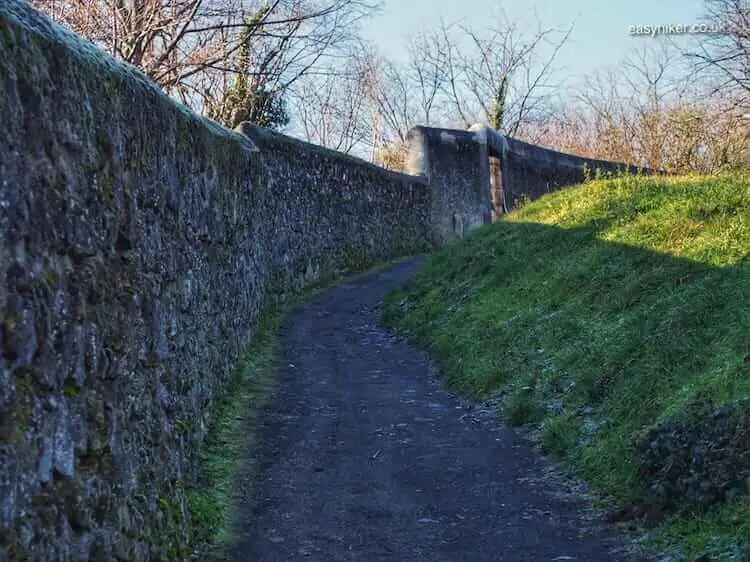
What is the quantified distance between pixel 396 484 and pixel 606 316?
11.3 ft

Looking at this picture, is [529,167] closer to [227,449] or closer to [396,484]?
[227,449]

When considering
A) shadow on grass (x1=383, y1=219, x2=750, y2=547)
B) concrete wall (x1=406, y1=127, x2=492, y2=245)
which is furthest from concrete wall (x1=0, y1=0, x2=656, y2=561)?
concrete wall (x1=406, y1=127, x2=492, y2=245)

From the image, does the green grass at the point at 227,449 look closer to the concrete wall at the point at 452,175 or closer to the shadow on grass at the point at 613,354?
the shadow on grass at the point at 613,354

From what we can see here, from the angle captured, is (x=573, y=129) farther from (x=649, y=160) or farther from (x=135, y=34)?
(x=135, y=34)

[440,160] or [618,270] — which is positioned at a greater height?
[440,160]

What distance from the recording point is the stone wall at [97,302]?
3025 millimetres

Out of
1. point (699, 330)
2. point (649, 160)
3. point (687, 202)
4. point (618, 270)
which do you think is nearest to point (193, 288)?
point (699, 330)

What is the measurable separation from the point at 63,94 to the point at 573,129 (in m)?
51.3

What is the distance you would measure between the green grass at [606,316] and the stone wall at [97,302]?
9.08 ft

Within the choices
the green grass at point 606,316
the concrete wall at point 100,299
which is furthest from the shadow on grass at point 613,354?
the concrete wall at point 100,299

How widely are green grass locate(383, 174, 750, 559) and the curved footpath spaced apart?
15.0 inches

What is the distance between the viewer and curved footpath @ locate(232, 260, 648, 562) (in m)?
5.38

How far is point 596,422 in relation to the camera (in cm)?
698

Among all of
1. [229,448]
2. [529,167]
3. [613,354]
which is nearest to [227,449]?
[229,448]
